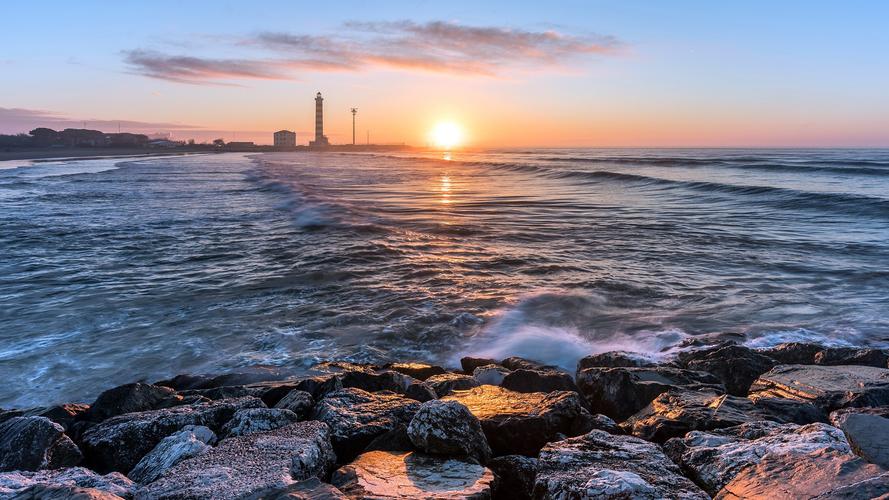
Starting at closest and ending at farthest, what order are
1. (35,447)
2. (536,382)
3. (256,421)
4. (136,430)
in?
(35,447) → (256,421) → (136,430) → (536,382)

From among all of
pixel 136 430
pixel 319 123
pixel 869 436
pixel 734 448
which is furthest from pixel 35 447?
pixel 319 123

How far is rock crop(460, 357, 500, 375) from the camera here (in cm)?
632

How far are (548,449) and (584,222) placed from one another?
1459 centimetres

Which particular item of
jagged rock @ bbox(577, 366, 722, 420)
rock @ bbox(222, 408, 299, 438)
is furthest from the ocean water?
rock @ bbox(222, 408, 299, 438)

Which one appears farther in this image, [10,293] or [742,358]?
[10,293]

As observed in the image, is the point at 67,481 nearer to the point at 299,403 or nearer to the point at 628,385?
the point at 299,403

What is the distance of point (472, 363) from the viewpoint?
636cm

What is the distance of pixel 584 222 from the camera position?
56.5 feet

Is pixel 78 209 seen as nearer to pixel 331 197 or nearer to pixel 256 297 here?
pixel 331 197

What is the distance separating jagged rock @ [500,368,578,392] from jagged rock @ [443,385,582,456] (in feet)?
2.66

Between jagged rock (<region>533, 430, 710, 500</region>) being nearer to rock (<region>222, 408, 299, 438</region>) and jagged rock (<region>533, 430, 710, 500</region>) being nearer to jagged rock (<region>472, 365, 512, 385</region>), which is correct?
rock (<region>222, 408, 299, 438</region>)

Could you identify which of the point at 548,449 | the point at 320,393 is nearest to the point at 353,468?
the point at 548,449

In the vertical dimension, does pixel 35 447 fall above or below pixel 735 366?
above

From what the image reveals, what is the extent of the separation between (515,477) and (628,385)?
2006mm
